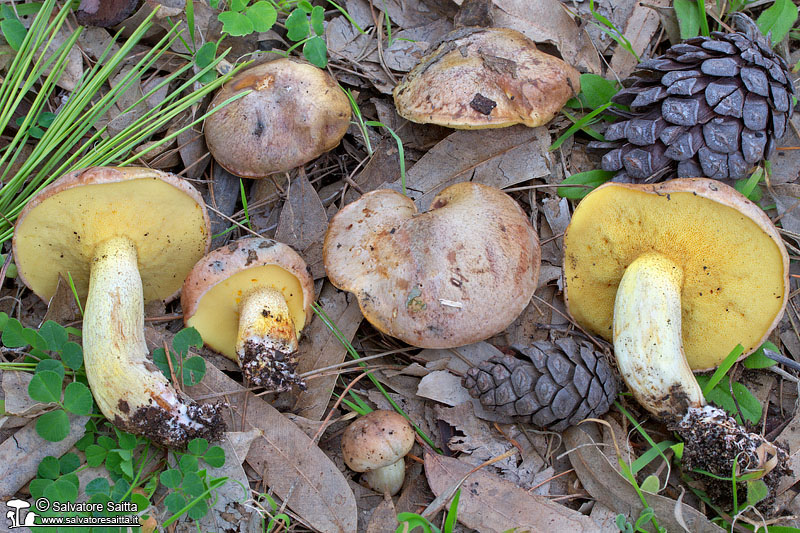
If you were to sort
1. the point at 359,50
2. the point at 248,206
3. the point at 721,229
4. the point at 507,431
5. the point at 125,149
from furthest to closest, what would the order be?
the point at 359,50 < the point at 248,206 < the point at 125,149 < the point at 507,431 < the point at 721,229

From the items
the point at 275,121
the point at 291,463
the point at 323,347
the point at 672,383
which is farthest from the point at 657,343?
the point at 275,121

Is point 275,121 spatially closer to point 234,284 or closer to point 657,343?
point 234,284

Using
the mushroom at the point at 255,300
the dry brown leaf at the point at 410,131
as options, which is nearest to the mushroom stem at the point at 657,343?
the dry brown leaf at the point at 410,131

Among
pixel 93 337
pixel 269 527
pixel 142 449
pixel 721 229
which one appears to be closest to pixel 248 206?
pixel 93 337

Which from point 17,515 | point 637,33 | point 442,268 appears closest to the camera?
point 17,515

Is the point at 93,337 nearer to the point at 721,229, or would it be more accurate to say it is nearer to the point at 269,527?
the point at 269,527

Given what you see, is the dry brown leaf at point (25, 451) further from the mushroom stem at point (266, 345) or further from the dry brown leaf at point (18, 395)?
the mushroom stem at point (266, 345)
